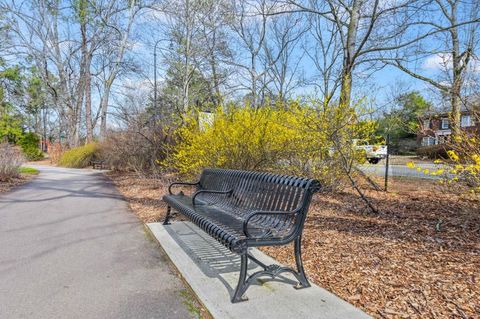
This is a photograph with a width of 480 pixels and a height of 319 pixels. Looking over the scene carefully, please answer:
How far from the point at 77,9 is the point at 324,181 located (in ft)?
74.3

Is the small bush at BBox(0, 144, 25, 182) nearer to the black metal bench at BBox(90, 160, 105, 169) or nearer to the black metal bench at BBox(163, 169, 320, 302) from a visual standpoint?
the black metal bench at BBox(90, 160, 105, 169)

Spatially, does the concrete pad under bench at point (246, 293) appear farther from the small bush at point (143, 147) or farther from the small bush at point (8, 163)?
the small bush at point (8, 163)

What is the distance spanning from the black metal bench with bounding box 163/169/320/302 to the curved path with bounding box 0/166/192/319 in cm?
66

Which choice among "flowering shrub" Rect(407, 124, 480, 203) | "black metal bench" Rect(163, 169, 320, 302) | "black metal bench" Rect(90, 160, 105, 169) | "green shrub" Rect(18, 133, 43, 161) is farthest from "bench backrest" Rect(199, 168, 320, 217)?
"green shrub" Rect(18, 133, 43, 161)

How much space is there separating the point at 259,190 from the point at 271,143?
2.87 meters

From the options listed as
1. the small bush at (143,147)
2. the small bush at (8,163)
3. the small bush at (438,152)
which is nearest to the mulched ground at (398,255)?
the small bush at (438,152)

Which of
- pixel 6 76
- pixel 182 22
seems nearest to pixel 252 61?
pixel 182 22

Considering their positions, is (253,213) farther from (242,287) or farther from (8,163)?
(8,163)

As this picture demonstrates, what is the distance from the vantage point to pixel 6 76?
2045cm

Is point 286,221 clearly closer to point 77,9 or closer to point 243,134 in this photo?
point 243,134

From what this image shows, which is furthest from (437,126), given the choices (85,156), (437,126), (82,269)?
(85,156)

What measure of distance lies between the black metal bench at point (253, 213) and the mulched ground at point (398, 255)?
0.55 meters

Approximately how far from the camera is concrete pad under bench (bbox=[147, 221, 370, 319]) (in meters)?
2.48

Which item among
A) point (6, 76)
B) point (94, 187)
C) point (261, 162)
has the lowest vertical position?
point (94, 187)
